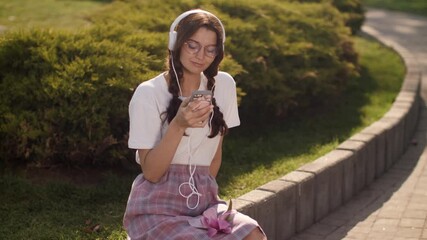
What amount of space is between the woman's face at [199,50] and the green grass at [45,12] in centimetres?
757

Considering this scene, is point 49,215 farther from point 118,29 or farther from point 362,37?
point 362,37

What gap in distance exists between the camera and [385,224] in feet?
18.4

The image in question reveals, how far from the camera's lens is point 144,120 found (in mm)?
3785

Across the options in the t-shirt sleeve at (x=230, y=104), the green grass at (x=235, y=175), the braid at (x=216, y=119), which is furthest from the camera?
the green grass at (x=235, y=175)

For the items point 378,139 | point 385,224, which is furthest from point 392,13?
point 385,224

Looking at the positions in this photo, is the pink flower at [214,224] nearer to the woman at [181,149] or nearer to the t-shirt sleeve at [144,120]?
the woman at [181,149]

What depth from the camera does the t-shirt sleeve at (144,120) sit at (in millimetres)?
3771

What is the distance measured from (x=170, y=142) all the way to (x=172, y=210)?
358 millimetres

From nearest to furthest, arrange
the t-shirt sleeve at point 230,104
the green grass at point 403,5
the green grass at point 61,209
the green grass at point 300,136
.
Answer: the t-shirt sleeve at point 230,104 < the green grass at point 61,209 < the green grass at point 300,136 < the green grass at point 403,5

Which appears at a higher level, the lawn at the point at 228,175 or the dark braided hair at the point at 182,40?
the dark braided hair at the point at 182,40

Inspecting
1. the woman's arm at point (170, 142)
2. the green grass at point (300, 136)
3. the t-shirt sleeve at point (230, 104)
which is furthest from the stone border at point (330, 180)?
the woman's arm at point (170, 142)

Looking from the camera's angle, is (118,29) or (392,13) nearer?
(118,29)

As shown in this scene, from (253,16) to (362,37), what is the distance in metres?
5.44

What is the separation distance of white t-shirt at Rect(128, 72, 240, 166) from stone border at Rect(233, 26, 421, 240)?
79cm
